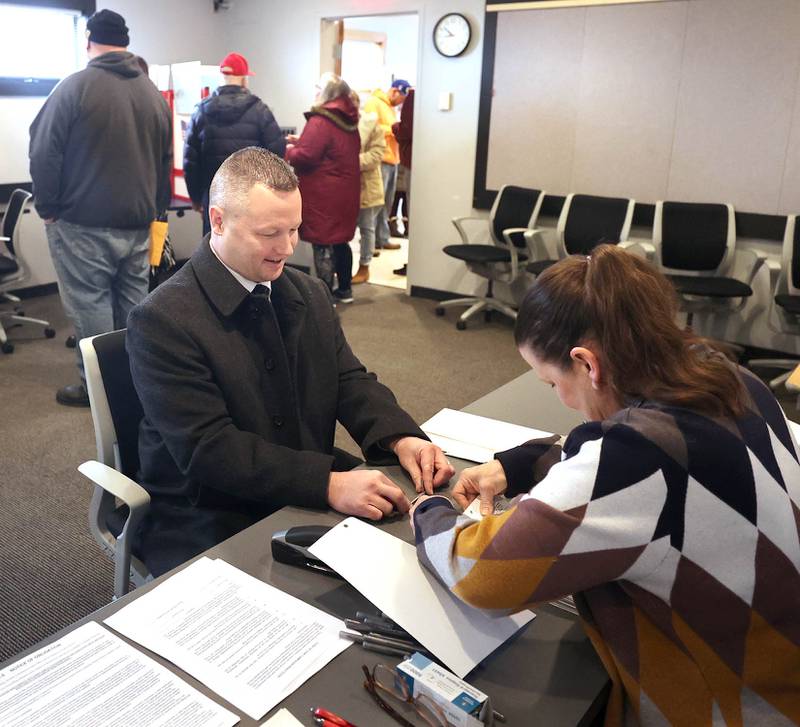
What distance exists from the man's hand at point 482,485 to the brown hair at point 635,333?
0.39 meters

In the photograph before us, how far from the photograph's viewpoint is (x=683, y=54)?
4484 millimetres

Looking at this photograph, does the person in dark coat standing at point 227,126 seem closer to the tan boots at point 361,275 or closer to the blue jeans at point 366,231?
the blue jeans at point 366,231

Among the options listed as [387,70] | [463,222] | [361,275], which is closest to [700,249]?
[463,222]

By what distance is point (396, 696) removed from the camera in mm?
911

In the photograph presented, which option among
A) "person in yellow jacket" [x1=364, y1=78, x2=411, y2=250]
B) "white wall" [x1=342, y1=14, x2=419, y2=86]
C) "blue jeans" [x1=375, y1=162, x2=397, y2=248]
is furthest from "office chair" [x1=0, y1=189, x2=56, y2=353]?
"white wall" [x1=342, y1=14, x2=419, y2=86]

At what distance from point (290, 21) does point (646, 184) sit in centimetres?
327

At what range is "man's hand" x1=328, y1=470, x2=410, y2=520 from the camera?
129 centimetres

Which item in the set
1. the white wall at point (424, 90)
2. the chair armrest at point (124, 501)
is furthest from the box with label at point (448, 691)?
the white wall at point (424, 90)

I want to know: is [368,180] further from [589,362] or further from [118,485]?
[589,362]

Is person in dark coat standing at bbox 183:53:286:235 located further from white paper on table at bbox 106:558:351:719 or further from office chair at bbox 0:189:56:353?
white paper on table at bbox 106:558:351:719

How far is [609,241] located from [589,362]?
3775 mm

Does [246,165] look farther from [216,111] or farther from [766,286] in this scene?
[766,286]

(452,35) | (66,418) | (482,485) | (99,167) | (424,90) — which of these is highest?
(452,35)

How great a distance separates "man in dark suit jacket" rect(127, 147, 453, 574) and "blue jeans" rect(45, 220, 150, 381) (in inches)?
80.1
